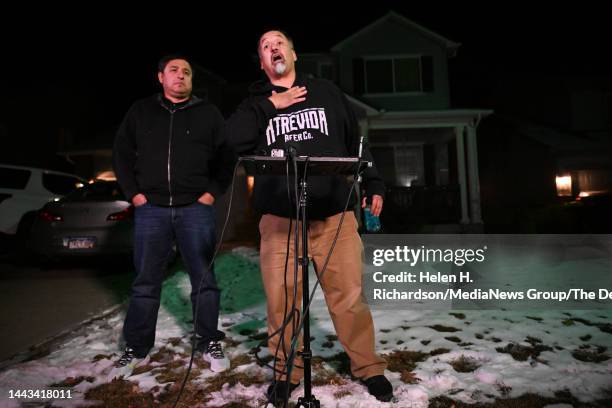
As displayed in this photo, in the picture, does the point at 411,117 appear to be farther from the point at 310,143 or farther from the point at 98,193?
the point at 310,143

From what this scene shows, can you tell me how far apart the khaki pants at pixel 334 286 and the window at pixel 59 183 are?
8053 mm

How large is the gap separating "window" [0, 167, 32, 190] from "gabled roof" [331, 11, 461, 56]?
964cm

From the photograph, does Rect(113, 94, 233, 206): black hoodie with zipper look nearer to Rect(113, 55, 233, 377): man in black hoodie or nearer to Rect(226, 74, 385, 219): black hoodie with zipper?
Rect(113, 55, 233, 377): man in black hoodie

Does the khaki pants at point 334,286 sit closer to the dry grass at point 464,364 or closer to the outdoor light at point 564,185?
the dry grass at point 464,364

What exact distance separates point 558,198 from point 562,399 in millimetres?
15862

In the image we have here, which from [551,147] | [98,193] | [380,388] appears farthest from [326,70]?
[380,388]

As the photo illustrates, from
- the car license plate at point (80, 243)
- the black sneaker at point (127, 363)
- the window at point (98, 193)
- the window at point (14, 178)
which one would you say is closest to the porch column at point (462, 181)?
the window at point (98, 193)

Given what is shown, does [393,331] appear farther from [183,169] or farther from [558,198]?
[558,198]

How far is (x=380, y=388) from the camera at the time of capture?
225 centimetres

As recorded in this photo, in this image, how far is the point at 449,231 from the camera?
38.1 ft

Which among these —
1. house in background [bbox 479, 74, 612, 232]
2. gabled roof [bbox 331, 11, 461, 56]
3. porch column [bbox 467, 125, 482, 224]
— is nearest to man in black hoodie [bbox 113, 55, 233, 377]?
porch column [bbox 467, 125, 482, 224]

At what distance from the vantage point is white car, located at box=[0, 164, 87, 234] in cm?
785

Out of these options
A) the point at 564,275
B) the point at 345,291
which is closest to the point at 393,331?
the point at 345,291

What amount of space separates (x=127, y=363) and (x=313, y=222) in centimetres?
167
